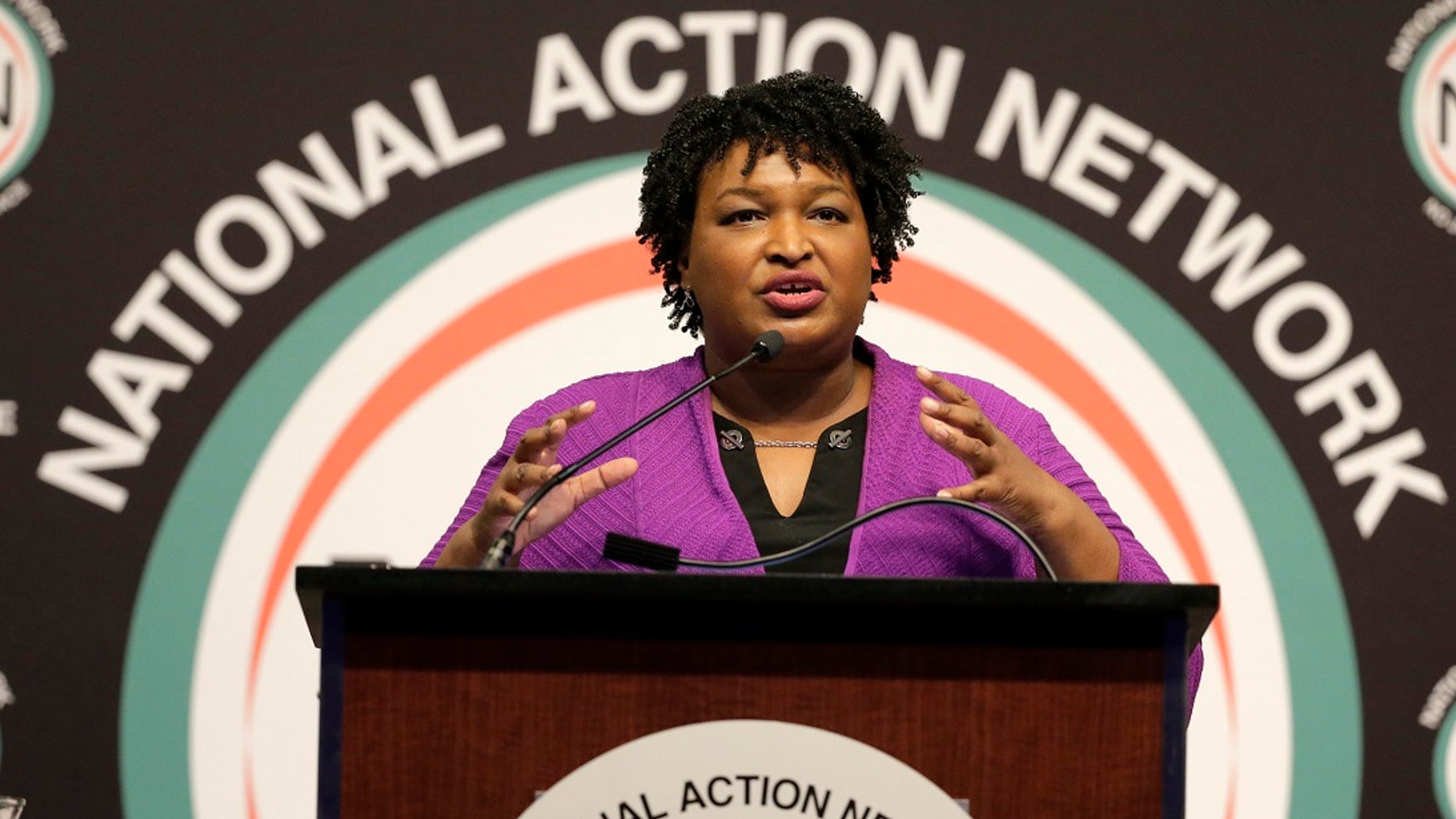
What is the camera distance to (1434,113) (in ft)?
10.1

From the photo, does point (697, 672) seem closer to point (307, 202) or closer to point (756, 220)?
point (756, 220)

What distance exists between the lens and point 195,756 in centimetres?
287

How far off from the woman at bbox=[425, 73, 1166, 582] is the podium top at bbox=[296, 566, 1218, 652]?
0.52m

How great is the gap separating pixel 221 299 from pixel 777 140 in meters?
1.25

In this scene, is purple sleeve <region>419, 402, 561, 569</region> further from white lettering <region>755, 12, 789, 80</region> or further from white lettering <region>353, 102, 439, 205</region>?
white lettering <region>755, 12, 789, 80</region>

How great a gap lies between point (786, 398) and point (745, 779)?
98 centimetres

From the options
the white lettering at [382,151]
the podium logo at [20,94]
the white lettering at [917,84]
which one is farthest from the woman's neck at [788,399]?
the podium logo at [20,94]

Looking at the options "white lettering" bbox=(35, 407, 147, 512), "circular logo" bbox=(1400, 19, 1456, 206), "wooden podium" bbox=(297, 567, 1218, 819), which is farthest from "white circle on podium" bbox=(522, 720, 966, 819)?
"circular logo" bbox=(1400, 19, 1456, 206)

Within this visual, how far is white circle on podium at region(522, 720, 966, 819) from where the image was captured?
4.57 feet

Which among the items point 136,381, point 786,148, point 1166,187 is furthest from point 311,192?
point 1166,187

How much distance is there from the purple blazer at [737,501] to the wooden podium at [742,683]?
582mm

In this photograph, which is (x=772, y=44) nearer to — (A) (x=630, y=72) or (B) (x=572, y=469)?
(A) (x=630, y=72)

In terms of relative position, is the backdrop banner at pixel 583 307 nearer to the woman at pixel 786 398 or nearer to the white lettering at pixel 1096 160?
the white lettering at pixel 1096 160

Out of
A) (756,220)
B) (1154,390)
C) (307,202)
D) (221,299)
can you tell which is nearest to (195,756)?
(221,299)
